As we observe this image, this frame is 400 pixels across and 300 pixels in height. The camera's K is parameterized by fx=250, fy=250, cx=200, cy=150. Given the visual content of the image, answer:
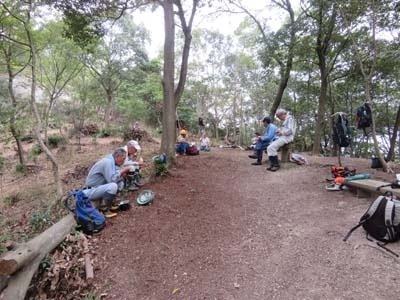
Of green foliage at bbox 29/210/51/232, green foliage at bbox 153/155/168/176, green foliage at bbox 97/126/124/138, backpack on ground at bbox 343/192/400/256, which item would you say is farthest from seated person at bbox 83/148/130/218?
green foliage at bbox 97/126/124/138

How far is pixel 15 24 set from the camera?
6.88 m

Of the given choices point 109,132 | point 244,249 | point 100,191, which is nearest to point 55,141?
point 109,132

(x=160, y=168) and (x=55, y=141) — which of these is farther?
(x=55, y=141)

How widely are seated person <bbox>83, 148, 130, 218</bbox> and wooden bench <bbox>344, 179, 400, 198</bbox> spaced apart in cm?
360

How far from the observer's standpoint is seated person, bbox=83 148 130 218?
3701mm

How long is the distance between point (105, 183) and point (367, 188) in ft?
12.6

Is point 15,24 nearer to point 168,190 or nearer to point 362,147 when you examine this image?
point 168,190

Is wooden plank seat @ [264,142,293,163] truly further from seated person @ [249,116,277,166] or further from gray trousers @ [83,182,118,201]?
gray trousers @ [83,182,118,201]

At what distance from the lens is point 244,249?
2.81 metres

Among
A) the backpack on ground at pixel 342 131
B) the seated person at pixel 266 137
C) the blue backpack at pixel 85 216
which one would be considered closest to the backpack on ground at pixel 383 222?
the backpack on ground at pixel 342 131

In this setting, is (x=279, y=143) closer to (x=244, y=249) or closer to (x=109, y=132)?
(x=244, y=249)

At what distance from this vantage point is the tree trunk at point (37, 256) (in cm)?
233

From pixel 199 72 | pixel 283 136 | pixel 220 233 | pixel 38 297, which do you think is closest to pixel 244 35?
pixel 199 72

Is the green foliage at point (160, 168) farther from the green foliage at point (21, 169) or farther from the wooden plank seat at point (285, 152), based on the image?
the green foliage at point (21, 169)
